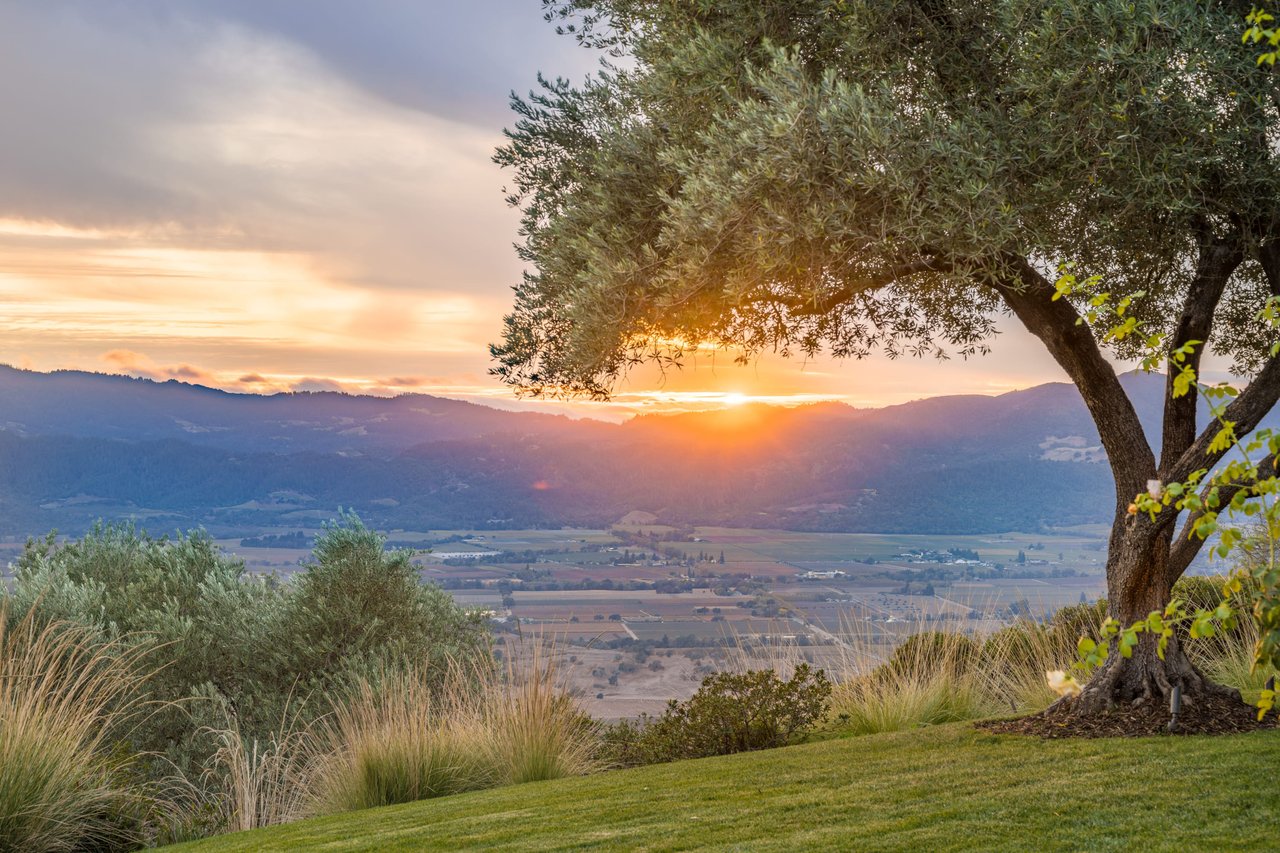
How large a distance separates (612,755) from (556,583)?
113 ft

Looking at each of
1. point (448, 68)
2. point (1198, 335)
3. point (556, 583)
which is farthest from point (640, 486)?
point (1198, 335)

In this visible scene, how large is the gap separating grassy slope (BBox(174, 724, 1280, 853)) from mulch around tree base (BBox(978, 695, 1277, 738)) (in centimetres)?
31

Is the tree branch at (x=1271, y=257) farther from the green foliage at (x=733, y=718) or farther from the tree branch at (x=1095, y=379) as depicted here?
the green foliage at (x=733, y=718)

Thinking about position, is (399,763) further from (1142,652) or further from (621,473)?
(621,473)

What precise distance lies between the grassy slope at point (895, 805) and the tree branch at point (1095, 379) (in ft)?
7.34

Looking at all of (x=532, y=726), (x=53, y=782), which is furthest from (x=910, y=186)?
(x=53, y=782)

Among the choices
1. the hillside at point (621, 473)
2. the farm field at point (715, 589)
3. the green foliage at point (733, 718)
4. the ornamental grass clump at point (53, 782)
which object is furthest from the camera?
the hillside at point (621, 473)

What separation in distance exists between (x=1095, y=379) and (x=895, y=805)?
4358 mm

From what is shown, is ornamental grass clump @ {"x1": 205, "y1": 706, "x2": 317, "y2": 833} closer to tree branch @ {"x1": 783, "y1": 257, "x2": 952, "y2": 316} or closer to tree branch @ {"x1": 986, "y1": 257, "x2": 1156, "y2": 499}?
tree branch @ {"x1": 783, "y1": 257, "x2": 952, "y2": 316}

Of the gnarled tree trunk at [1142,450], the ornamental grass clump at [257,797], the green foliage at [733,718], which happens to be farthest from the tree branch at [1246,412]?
the ornamental grass clump at [257,797]

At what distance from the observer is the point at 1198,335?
8680mm

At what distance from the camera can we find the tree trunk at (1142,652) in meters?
8.15

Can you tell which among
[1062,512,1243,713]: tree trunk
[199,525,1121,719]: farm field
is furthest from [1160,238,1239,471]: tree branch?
[199,525,1121,719]: farm field

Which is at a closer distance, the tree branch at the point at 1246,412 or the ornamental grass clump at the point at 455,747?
the tree branch at the point at 1246,412
